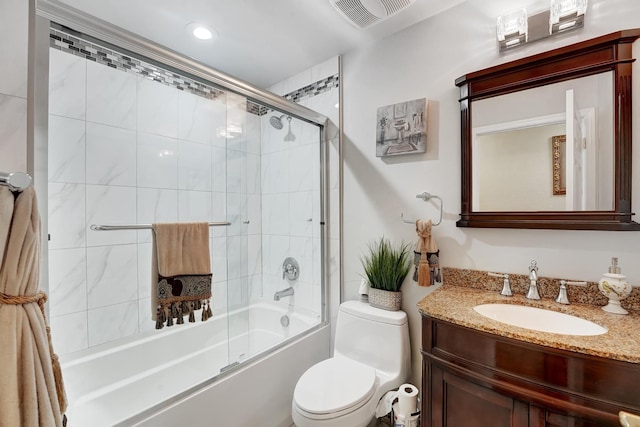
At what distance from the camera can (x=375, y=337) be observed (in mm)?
1671

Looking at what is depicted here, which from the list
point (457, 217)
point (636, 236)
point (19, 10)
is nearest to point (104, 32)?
point (19, 10)

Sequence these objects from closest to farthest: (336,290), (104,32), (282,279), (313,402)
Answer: (104,32)
(313,402)
(336,290)
(282,279)

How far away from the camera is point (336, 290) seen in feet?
7.00

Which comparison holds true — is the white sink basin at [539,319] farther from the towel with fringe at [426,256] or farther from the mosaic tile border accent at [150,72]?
the mosaic tile border accent at [150,72]

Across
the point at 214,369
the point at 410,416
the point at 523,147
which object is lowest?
the point at 410,416

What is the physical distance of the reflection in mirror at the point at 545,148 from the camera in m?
1.22

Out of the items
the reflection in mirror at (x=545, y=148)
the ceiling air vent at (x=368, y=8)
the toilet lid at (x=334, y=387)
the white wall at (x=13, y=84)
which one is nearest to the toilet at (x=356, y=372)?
the toilet lid at (x=334, y=387)

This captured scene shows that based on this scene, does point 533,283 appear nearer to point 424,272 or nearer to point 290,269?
point 424,272

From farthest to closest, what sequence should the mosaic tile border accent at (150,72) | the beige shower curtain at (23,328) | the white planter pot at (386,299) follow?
the white planter pot at (386,299) → the mosaic tile border accent at (150,72) → the beige shower curtain at (23,328)

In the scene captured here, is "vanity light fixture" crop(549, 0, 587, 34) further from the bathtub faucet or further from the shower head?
the bathtub faucet

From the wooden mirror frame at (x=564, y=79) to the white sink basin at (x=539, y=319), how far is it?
39 cm

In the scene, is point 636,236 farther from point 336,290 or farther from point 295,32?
point 295,32

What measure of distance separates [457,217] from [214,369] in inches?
65.0

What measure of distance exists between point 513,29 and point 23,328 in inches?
86.5
